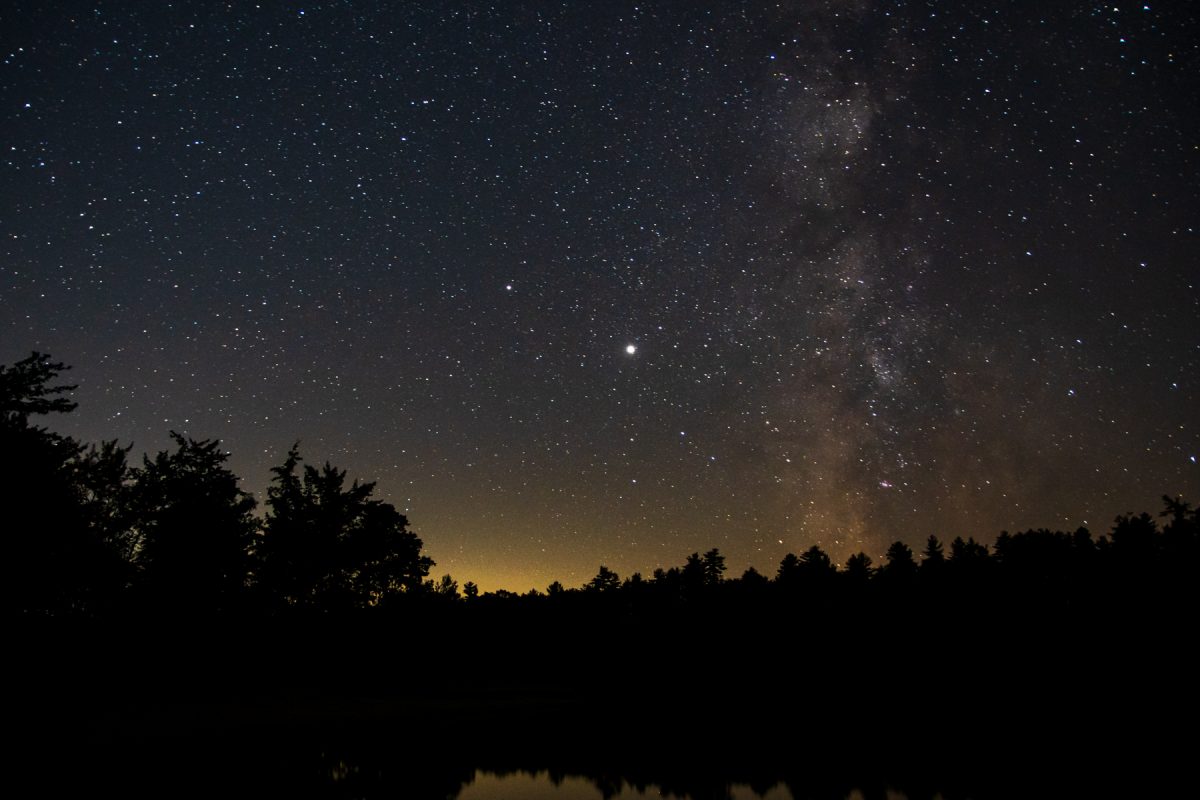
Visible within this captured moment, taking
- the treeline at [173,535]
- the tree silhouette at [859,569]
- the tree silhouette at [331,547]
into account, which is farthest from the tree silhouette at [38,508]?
the tree silhouette at [859,569]

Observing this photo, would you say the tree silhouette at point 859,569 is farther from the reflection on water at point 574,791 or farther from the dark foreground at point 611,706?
the reflection on water at point 574,791

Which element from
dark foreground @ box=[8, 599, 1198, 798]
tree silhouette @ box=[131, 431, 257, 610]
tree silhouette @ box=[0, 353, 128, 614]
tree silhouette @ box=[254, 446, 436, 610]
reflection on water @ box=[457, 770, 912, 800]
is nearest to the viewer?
reflection on water @ box=[457, 770, 912, 800]

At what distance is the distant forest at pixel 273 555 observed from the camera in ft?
74.6

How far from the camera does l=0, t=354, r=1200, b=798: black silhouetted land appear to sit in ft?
48.1

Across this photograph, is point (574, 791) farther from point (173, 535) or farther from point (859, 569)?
point (859, 569)

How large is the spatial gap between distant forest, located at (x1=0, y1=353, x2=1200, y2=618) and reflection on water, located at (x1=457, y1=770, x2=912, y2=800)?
17750 millimetres

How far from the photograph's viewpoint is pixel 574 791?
1162 cm

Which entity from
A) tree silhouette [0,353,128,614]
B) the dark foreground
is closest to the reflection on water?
the dark foreground

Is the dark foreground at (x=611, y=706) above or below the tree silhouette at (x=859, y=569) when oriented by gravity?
below

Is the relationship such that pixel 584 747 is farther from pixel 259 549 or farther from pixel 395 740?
pixel 259 549

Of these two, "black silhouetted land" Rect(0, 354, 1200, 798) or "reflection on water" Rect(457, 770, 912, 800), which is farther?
"black silhouetted land" Rect(0, 354, 1200, 798)

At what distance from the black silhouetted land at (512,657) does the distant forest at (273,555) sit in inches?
5.4

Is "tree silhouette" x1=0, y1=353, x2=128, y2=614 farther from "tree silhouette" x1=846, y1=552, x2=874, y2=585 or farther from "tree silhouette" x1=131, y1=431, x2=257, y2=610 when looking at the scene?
"tree silhouette" x1=846, y1=552, x2=874, y2=585

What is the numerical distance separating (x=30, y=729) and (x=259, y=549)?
26458 millimetres
